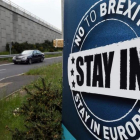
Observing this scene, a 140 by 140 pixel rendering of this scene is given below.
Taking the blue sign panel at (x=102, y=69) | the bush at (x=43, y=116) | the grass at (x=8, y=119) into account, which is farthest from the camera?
the grass at (x=8, y=119)

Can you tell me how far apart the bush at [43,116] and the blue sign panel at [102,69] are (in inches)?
19.3

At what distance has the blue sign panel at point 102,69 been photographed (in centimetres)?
146

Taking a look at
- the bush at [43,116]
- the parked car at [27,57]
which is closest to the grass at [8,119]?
the bush at [43,116]

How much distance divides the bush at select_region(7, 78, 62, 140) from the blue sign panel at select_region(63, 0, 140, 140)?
489mm

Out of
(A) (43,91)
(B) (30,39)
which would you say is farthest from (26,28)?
(A) (43,91)

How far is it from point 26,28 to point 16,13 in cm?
485

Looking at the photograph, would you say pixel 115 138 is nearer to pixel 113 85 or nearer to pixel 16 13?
pixel 113 85

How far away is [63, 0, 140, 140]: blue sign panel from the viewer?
1461 millimetres

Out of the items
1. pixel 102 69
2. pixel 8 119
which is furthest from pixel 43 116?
pixel 8 119

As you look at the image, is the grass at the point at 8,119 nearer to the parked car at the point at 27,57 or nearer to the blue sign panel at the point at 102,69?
the blue sign panel at the point at 102,69

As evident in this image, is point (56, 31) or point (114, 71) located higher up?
point (56, 31)

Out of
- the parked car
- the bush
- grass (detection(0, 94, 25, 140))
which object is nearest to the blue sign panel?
the bush

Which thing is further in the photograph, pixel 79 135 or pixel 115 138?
pixel 79 135

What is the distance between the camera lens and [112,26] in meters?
1.60
